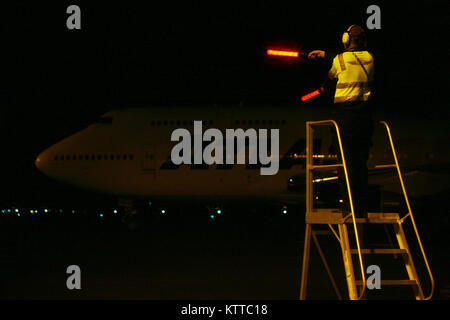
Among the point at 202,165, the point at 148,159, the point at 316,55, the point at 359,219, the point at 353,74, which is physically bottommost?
the point at 359,219

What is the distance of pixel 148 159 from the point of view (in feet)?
75.4

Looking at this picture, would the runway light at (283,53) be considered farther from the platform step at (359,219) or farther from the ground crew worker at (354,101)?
the platform step at (359,219)

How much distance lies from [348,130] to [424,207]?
Result: 17.4 metres

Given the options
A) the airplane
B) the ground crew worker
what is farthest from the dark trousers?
the airplane

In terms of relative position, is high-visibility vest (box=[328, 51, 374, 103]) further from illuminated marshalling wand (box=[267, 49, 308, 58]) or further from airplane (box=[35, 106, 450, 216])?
airplane (box=[35, 106, 450, 216])

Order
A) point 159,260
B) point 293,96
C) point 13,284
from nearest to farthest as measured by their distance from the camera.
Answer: point 13,284, point 159,260, point 293,96

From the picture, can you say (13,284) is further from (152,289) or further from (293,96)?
(293,96)

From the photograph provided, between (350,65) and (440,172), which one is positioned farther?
(440,172)

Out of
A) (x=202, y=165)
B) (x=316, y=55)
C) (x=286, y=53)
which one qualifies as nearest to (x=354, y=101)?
(x=316, y=55)

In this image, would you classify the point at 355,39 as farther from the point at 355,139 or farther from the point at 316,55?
the point at 355,139

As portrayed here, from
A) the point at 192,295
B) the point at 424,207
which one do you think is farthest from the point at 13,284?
the point at 424,207

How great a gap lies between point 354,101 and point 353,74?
0.29 meters

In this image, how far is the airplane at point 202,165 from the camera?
2225 cm

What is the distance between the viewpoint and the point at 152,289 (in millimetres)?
9688
